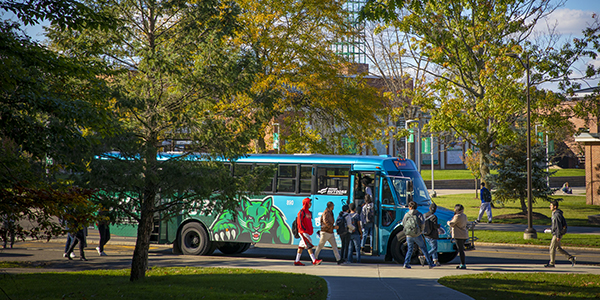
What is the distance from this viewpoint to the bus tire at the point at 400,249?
45.8ft

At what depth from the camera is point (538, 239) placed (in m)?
19.0

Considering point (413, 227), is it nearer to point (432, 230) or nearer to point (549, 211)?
point (432, 230)

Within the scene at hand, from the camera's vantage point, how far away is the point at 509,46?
2298 centimetres

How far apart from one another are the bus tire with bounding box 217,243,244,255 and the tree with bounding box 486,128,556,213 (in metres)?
16.3

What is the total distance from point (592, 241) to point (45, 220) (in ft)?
57.8

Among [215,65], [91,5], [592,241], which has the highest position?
[91,5]

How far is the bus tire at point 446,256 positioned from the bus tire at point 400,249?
740 millimetres

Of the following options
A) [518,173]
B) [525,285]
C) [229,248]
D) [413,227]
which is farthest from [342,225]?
[518,173]

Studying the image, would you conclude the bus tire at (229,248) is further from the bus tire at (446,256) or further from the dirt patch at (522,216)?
the dirt patch at (522,216)

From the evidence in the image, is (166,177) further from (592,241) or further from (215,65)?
(592,241)

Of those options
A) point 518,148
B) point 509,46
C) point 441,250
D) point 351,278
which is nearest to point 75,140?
point 351,278

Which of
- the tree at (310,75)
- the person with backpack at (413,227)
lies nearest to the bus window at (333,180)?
the person with backpack at (413,227)

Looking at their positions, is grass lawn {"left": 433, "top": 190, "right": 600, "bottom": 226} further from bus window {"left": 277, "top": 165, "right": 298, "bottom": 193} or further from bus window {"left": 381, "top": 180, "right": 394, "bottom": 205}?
bus window {"left": 277, "top": 165, "right": 298, "bottom": 193}

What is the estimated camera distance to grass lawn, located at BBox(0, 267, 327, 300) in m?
8.62
